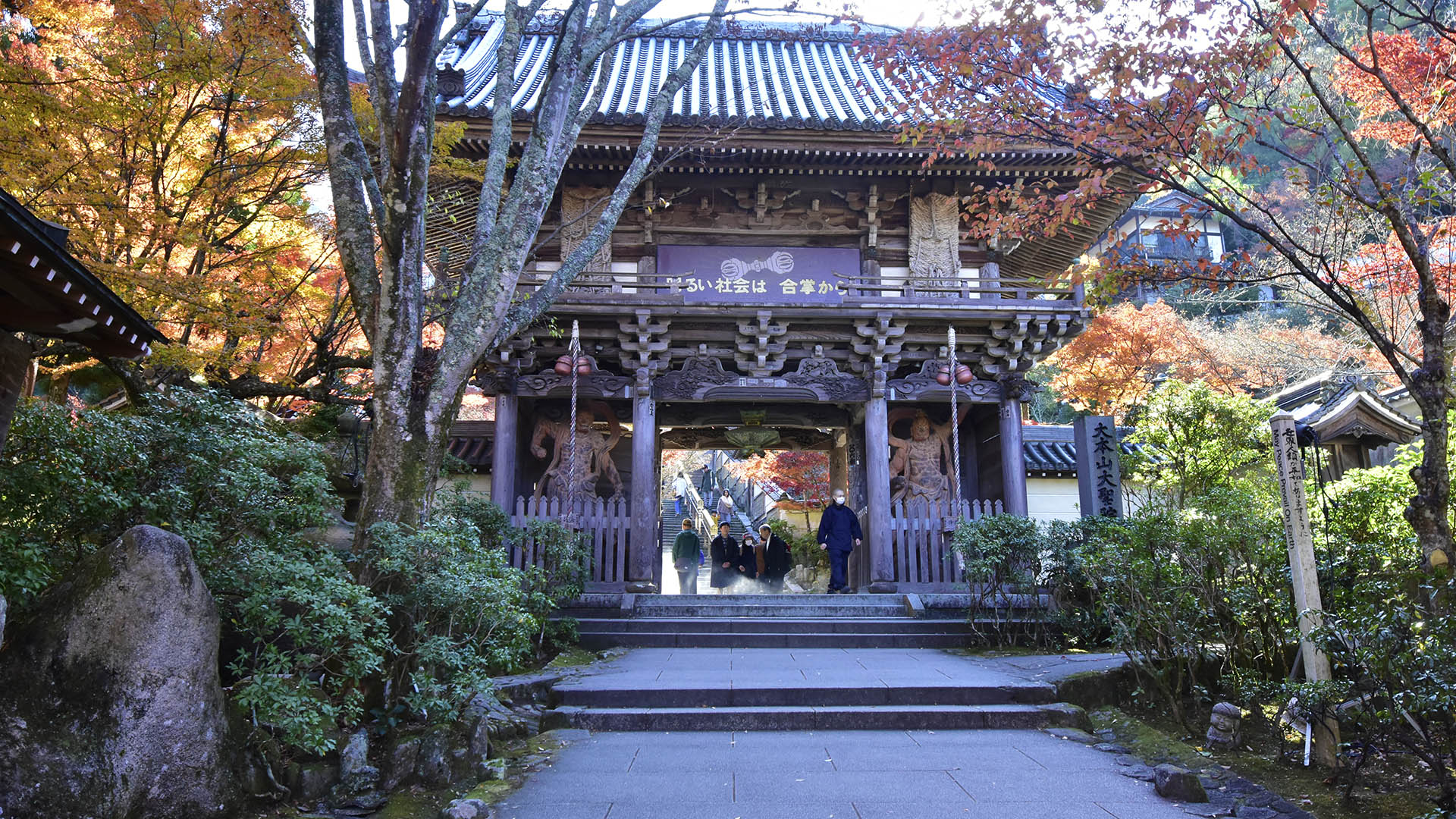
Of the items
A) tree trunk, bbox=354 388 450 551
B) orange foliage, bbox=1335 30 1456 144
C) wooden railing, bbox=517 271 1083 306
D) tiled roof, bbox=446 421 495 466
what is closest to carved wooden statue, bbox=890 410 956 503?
wooden railing, bbox=517 271 1083 306

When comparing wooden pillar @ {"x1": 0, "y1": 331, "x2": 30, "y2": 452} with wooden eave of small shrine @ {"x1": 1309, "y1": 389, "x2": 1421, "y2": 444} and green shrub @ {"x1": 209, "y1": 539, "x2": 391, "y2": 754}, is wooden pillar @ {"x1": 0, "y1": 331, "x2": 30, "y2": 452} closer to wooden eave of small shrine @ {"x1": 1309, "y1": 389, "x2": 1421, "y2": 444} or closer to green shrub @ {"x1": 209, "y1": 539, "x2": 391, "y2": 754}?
green shrub @ {"x1": 209, "y1": 539, "x2": 391, "y2": 754}

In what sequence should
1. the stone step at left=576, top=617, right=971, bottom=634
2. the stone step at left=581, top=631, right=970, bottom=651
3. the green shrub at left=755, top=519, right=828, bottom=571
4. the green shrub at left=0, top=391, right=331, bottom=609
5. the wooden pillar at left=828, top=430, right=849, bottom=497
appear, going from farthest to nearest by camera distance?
the green shrub at left=755, top=519, right=828, bottom=571 < the wooden pillar at left=828, top=430, right=849, bottom=497 < the stone step at left=576, top=617, right=971, bottom=634 < the stone step at left=581, top=631, right=970, bottom=651 < the green shrub at left=0, top=391, right=331, bottom=609

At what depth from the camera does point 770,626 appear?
955 centimetres

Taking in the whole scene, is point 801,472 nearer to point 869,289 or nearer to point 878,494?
point 869,289

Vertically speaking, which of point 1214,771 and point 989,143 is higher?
point 989,143

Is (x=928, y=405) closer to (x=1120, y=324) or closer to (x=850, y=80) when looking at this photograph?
(x=850, y=80)

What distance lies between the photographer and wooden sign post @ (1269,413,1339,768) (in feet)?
15.4

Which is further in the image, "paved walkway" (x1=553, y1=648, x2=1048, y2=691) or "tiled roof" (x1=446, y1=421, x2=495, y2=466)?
"tiled roof" (x1=446, y1=421, x2=495, y2=466)

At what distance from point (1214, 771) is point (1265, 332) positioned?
18522 millimetres

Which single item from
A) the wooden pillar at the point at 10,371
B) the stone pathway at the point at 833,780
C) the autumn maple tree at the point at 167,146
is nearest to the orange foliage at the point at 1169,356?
the stone pathway at the point at 833,780

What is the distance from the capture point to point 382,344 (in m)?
5.34

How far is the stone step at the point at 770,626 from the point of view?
946 cm

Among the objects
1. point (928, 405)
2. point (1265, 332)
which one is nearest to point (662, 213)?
point (928, 405)

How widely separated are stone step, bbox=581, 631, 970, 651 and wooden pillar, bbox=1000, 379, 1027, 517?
334 cm
